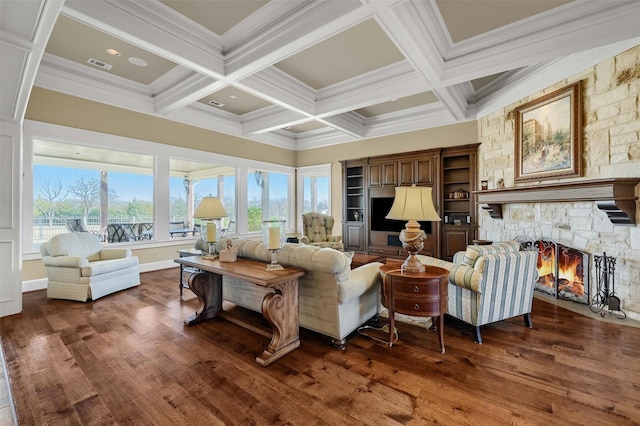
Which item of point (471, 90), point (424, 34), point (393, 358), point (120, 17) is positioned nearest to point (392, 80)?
point (424, 34)

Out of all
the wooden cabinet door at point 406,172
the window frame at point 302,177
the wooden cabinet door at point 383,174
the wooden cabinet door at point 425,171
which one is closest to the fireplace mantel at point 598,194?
the wooden cabinet door at point 425,171

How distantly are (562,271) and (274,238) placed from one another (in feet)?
13.4

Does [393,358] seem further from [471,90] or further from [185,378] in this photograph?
[471,90]

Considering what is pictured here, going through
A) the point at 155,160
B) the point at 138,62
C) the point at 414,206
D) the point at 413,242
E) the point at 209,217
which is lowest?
the point at 413,242

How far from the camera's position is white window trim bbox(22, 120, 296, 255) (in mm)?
4137

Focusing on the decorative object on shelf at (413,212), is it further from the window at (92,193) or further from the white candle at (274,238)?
the window at (92,193)

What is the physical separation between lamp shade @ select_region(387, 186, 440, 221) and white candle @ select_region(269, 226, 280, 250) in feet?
3.47

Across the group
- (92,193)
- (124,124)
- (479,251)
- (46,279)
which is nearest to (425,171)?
(479,251)

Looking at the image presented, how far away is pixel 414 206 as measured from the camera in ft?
8.54

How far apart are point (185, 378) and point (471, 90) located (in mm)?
5868

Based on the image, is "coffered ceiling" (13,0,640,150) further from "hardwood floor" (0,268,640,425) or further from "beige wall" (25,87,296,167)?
"hardwood floor" (0,268,640,425)

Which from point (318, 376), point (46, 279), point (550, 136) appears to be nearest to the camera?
point (318, 376)

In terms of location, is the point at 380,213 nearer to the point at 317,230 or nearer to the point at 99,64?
the point at 317,230

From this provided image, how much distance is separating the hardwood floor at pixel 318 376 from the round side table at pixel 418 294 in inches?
13.1
